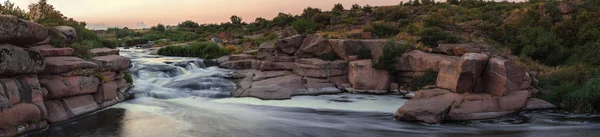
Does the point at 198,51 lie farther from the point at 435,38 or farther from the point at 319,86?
the point at 435,38

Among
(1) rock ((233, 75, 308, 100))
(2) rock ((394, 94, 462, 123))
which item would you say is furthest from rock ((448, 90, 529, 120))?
(1) rock ((233, 75, 308, 100))

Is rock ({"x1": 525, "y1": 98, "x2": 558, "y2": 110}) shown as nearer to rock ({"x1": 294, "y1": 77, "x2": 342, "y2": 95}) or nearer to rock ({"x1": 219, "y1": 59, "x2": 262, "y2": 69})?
rock ({"x1": 294, "y1": 77, "x2": 342, "y2": 95})

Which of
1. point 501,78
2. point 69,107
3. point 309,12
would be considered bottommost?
point 69,107

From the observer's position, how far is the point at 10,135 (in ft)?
31.3

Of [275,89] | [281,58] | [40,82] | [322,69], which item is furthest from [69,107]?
[281,58]

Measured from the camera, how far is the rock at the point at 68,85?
37.8 feet

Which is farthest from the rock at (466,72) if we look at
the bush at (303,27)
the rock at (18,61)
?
the bush at (303,27)

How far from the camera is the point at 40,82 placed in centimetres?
1135

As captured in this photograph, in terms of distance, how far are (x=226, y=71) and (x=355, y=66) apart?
20.3 ft

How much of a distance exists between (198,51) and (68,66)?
47.3ft

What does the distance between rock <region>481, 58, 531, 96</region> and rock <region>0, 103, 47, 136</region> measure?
40.1 ft

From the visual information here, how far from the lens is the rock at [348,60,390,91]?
56.0ft

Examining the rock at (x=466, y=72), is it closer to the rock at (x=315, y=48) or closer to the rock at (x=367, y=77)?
the rock at (x=367, y=77)

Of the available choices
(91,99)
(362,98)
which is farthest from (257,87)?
Result: (91,99)
